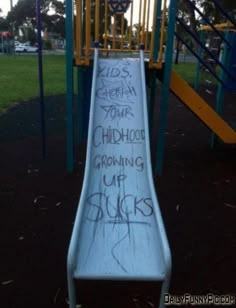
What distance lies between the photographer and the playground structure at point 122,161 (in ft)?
7.89

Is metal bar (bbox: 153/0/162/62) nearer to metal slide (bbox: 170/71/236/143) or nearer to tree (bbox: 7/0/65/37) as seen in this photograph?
metal slide (bbox: 170/71/236/143)

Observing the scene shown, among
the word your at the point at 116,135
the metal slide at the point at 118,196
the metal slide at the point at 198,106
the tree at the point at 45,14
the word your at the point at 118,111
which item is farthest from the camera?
the tree at the point at 45,14

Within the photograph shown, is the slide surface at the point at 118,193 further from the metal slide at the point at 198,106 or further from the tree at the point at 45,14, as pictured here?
the tree at the point at 45,14

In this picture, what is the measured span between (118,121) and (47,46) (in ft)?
168

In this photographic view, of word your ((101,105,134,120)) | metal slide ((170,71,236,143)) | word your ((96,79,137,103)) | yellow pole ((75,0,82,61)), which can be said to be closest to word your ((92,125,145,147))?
word your ((101,105,134,120))

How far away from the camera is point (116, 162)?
11.4ft

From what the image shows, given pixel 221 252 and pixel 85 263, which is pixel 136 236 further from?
pixel 221 252

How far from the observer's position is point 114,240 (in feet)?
8.72

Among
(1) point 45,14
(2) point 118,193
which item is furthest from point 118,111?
(1) point 45,14

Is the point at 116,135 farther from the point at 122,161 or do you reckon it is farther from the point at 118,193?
the point at 118,193

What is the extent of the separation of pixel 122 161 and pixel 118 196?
485mm

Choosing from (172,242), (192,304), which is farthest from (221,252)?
(192,304)

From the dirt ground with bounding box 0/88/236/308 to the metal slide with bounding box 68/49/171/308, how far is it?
15.9 inches

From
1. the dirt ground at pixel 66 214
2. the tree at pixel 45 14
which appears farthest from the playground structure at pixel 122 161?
the tree at pixel 45 14
